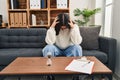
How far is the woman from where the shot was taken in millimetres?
2326

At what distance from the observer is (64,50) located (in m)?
2.43

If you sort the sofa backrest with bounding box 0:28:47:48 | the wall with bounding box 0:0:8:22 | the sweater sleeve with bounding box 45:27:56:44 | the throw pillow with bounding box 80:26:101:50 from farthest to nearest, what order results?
1. the wall with bounding box 0:0:8:22
2. the sofa backrest with bounding box 0:28:47:48
3. the throw pillow with bounding box 80:26:101:50
4. the sweater sleeve with bounding box 45:27:56:44

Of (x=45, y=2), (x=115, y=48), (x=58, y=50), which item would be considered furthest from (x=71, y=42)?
(x=45, y=2)

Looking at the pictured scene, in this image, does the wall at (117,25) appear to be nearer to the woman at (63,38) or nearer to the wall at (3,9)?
the woman at (63,38)

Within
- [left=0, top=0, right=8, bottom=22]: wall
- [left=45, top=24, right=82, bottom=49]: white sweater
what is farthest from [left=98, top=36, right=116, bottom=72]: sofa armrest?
[left=0, top=0, right=8, bottom=22]: wall

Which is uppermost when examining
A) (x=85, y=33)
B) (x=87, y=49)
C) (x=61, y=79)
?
(x=85, y=33)

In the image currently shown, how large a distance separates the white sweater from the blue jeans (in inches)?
2.7

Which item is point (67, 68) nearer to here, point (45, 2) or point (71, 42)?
point (71, 42)

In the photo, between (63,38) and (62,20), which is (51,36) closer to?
(63,38)

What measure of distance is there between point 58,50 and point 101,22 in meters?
1.82

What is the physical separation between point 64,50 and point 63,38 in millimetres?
184

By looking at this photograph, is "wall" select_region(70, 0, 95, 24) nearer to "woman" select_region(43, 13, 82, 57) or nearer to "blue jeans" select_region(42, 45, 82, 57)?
"woman" select_region(43, 13, 82, 57)

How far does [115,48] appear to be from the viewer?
2477 millimetres

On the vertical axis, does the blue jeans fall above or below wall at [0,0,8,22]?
below
